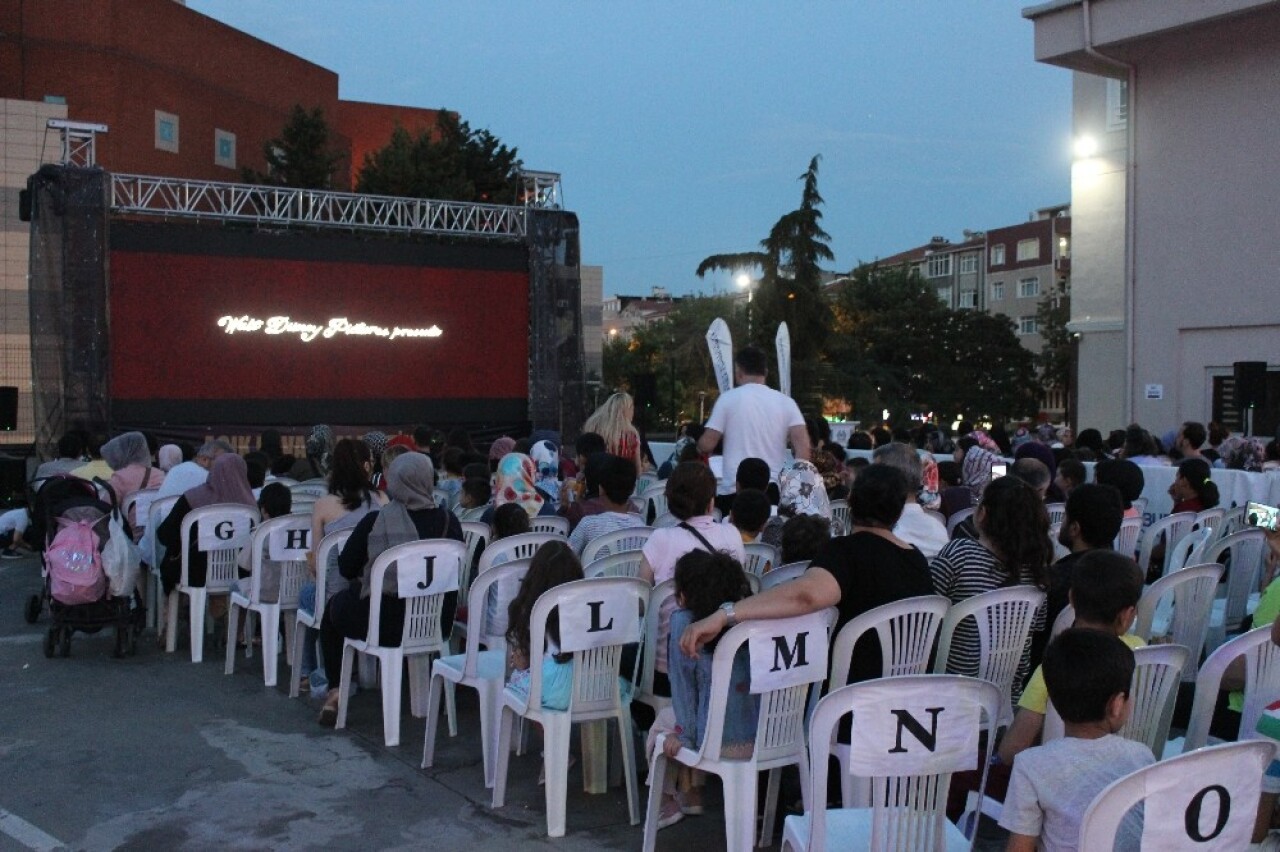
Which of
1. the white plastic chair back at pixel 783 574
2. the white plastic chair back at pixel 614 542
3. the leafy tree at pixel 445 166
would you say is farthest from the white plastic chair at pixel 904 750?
the leafy tree at pixel 445 166

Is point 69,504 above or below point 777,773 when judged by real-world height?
above

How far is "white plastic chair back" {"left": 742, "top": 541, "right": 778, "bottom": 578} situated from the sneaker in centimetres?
116

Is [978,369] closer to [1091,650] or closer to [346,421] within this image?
[346,421]

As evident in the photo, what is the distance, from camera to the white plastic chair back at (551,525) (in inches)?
234

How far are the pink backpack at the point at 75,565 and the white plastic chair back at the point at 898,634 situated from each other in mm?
4661

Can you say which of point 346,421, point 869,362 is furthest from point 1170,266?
point 869,362

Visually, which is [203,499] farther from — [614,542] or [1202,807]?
[1202,807]

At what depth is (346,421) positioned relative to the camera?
1845cm

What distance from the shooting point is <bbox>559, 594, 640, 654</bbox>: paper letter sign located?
3922mm

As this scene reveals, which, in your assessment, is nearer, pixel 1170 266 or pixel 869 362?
pixel 1170 266

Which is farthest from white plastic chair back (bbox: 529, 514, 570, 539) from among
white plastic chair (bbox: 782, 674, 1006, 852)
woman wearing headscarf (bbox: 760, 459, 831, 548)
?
white plastic chair (bbox: 782, 674, 1006, 852)

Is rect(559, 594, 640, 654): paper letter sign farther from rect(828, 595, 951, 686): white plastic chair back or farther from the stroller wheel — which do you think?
the stroller wheel

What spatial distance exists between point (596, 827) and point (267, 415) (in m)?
15.0

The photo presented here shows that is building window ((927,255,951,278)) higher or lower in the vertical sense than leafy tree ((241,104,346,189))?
higher
